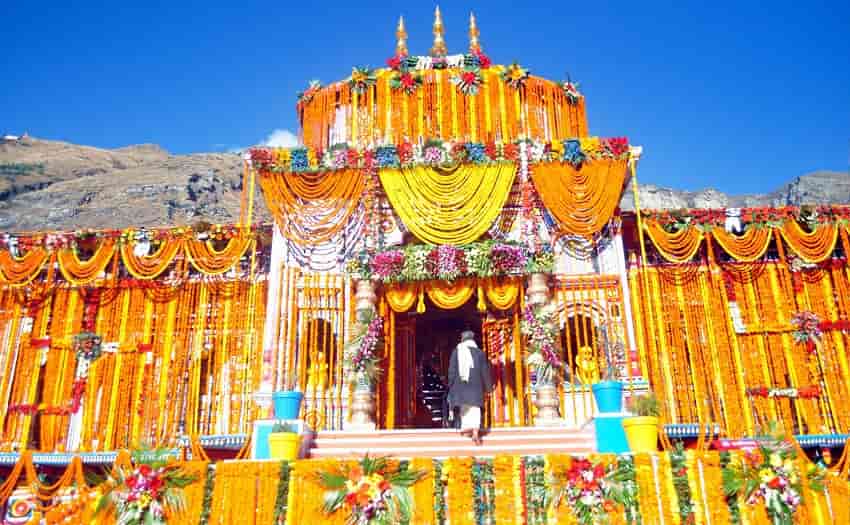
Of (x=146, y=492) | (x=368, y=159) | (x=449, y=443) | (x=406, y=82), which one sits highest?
(x=406, y=82)

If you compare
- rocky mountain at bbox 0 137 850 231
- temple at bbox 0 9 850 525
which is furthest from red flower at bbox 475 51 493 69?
rocky mountain at bbox 0 137 850 231

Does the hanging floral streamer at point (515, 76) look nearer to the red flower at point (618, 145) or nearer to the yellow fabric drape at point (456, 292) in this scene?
the red flower at point (618, 145)

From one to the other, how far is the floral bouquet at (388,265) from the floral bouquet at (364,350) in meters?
0.77

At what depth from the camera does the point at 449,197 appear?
14.0m

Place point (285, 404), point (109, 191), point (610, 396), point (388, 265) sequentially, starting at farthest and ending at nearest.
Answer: point (109, 191)
point (388, 265)
point (285, 404)
point (610, 396)

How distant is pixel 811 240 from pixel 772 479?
9.46 m

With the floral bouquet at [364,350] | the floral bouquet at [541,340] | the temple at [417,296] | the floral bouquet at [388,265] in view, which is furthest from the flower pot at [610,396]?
the floral bouquet at [388,265]

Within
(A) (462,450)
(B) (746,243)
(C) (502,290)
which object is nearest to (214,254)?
(C) (502,290)

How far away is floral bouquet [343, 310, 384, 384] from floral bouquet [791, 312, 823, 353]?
918 cm

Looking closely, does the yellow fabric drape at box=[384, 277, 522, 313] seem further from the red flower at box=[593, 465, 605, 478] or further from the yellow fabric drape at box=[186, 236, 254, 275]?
the red flower at box=[593, 465, 605, 478]

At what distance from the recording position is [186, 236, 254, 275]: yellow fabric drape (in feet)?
49.3

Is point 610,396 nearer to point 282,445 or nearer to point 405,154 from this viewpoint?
point 282,445

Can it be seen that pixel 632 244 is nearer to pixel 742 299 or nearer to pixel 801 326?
pixel 742 299

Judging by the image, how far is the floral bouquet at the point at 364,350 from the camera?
12727mm
